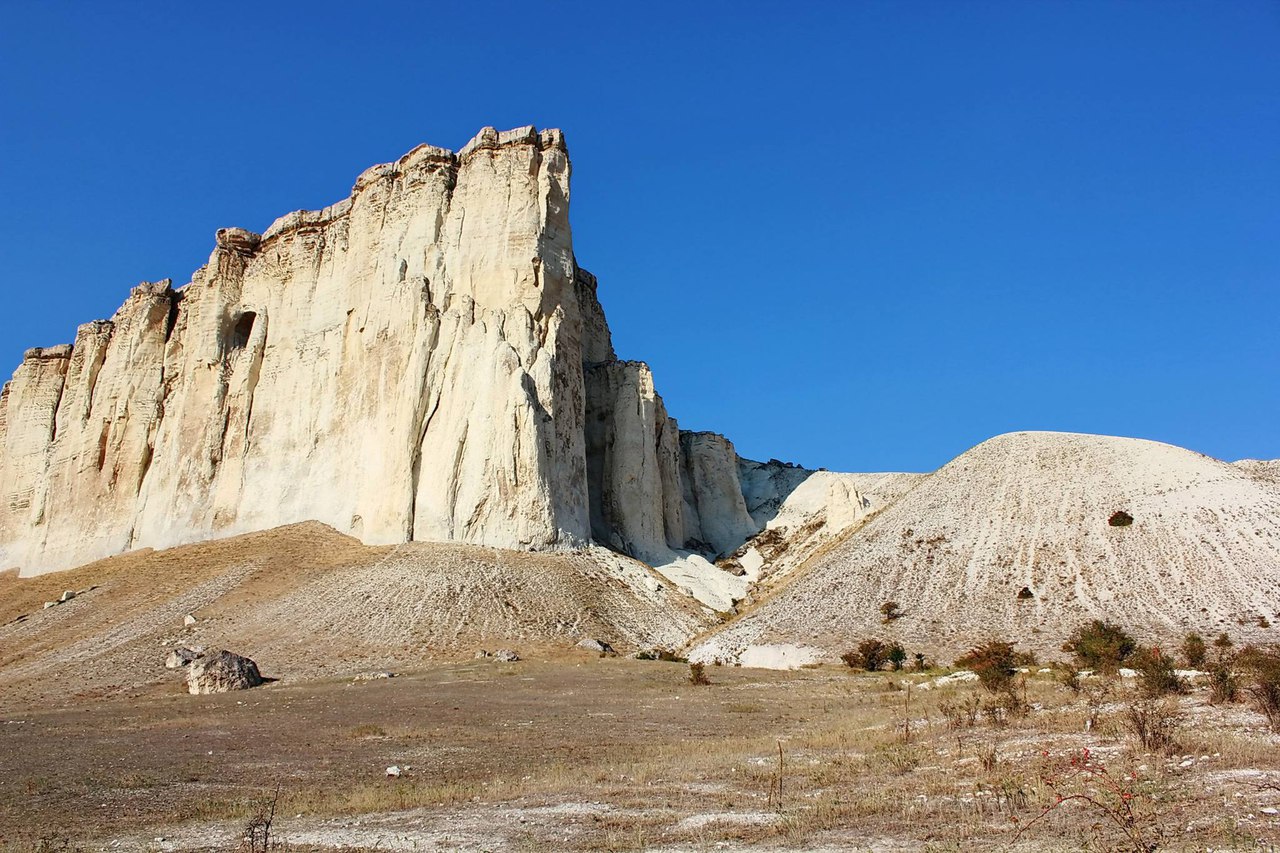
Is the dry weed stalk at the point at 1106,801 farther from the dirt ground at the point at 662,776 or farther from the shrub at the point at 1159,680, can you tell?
the shrub at the point at 1159,680

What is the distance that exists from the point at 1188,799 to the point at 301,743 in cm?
1429

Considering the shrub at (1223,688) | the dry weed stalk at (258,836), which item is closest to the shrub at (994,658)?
the shrub at (1223,688)

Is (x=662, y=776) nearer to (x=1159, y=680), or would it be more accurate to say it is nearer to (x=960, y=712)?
(x=960, y=712)

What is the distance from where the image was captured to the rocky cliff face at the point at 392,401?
46.1 metres

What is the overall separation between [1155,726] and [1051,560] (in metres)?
25.4

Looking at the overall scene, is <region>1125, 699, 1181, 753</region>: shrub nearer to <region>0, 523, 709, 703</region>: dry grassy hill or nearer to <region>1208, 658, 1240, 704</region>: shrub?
<region>1208, 658, 1240, 704</region>: shrub

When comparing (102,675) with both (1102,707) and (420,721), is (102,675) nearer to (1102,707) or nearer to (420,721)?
(420,721)

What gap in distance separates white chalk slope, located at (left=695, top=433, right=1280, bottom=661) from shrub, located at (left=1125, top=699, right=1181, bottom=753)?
1625cm

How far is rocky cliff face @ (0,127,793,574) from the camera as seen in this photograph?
46.1 meters

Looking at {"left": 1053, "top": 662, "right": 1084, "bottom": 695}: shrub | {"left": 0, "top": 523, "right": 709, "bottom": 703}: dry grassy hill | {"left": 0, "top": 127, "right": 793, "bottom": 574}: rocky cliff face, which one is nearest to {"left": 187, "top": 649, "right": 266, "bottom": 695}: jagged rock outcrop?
{"left": 0, "top": 523, "right": 709, "bottom": 703}: dry grassy hill

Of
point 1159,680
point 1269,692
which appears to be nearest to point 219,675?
point 1159,680

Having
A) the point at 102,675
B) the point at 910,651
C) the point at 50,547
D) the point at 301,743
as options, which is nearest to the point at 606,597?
the point at 910,651

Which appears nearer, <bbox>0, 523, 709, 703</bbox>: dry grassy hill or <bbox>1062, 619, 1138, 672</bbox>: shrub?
<bbox>1062, 619, 1138, 672</bbox>: shrub

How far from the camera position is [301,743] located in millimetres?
17234
